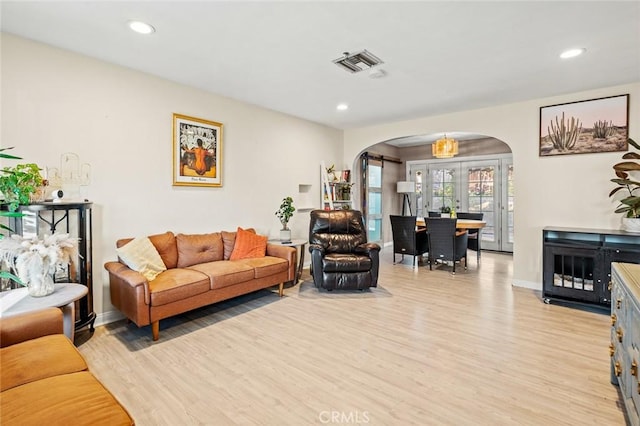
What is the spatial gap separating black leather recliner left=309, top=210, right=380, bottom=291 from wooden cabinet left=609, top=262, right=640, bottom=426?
2.43m

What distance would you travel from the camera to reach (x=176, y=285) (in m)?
2.86

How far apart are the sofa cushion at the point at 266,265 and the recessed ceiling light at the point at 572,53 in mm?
3620

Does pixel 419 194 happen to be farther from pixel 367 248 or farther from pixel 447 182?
pixel 367 248

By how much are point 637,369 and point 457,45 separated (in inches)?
102

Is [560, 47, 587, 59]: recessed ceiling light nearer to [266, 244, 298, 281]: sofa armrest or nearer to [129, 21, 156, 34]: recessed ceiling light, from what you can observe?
[266, 244, 298, 281]: sofa armrest

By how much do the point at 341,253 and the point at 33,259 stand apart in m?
3.26

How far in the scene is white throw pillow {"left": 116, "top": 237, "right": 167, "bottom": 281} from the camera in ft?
9.58

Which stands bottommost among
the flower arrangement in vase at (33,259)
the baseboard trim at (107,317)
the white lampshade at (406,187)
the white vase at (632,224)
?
the baseboard trim at (107,317)

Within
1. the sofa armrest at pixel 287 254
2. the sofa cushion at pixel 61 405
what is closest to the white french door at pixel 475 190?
the sofa armrest at pixel 287 254

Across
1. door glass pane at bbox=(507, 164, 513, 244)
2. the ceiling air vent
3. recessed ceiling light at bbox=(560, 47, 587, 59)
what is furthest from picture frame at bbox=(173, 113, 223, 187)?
door glass pane at bbox=(507, 164, 513, 244)

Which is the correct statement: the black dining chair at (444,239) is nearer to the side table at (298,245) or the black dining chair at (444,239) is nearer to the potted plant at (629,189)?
the potted plant at (629,189)

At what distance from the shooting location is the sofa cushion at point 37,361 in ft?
4.49

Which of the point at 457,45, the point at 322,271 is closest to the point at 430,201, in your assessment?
the point at 322,271

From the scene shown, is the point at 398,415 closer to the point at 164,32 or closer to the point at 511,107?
the point at 164,32
